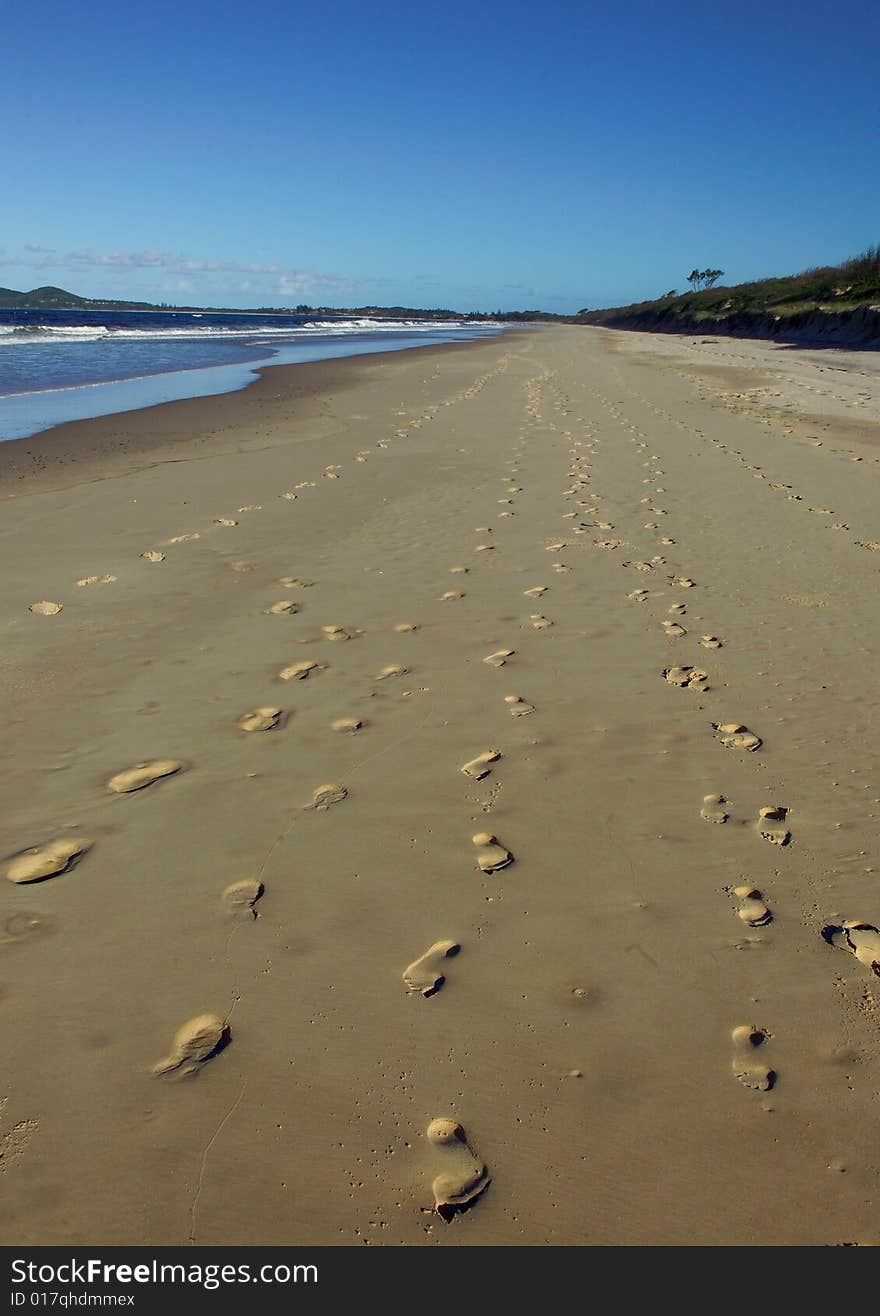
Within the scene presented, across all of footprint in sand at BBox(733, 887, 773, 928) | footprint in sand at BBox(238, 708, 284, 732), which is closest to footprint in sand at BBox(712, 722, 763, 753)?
footprint in sand at BBox(733, 887, 773, 928)

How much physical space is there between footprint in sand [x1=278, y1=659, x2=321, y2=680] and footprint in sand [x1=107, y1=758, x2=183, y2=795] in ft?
2.80

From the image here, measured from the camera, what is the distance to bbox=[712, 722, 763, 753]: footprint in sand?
334 cm

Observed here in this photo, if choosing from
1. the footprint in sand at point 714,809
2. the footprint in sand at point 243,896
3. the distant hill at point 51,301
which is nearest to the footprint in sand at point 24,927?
the footprint in sand at point 243,896

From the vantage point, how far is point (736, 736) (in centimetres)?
341

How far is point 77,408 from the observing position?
565 inches

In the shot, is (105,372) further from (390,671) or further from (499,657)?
(499,657)

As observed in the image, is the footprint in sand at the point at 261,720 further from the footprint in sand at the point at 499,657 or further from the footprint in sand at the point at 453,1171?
the footprint in sand at the point at 453,1171

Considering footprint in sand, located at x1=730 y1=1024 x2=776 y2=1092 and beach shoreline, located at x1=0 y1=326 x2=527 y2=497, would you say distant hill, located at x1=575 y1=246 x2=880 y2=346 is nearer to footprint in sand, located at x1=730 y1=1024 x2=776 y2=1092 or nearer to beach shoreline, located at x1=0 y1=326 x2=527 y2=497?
beach shoreline, located at x1=0 y1=326 x2=527 y2=497

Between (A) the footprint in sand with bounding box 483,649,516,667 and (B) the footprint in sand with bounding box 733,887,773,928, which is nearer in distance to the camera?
(B) the footprint in sand with bounding box 733,887,773,928

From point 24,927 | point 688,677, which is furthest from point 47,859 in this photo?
point 688,677

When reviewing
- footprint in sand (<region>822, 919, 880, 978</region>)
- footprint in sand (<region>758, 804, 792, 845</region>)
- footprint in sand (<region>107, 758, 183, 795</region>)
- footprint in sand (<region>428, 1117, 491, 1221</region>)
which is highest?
footprint in sand (<region>758, 804, 792, 845</region>)

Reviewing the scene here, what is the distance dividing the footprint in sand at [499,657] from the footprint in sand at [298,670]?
0.89 m

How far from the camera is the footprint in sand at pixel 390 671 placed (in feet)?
13.1
